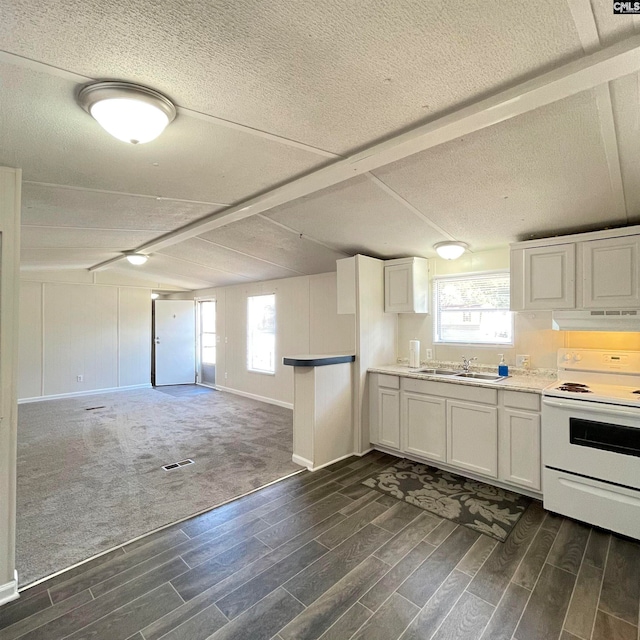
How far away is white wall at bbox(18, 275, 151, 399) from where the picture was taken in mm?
6621

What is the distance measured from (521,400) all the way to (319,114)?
8.68 feet

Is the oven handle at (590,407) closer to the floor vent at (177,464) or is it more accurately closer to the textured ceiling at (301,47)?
the textured ceiling at (301,47)

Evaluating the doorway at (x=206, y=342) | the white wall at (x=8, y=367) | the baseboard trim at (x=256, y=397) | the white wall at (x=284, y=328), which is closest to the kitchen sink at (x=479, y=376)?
the white wall at (x=284, y=328)

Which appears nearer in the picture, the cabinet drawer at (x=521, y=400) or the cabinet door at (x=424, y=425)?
the cabinet drawer at (x=521, y=400)

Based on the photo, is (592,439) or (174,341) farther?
(174,341)

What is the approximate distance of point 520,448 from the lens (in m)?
2.97

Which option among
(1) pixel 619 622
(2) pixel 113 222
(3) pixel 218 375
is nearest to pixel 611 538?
(1) pixel 619 622

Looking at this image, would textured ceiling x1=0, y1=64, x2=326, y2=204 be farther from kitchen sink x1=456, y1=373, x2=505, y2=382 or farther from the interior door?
the interior door

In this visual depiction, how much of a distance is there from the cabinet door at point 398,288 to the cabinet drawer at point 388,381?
79 cm

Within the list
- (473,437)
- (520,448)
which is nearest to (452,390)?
(473,437)

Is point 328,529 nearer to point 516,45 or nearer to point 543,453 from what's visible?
point 543,453

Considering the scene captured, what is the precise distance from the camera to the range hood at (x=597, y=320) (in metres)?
2.73

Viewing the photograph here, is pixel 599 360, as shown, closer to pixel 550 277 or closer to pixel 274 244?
pixel 550 277

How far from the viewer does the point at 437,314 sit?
14.0 feet
